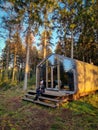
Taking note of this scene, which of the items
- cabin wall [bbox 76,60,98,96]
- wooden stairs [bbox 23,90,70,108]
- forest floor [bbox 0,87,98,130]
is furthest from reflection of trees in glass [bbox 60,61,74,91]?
forest floor [bbox 0,87,98,130]

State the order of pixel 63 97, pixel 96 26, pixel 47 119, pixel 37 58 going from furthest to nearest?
pixel 37 58 < pixel 96 26 < pixel 63 97 < pixel 47 119

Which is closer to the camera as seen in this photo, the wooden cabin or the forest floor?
the forest floor

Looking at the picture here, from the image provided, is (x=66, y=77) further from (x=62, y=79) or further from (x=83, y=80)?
(x=83, y=80)

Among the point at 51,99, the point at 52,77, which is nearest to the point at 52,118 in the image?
the point at 51,99

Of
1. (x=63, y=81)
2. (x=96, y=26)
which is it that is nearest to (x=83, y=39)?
(x=96, y=26)

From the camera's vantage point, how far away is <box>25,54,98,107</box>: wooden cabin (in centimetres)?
1042

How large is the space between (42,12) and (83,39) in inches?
304

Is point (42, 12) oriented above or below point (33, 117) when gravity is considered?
above

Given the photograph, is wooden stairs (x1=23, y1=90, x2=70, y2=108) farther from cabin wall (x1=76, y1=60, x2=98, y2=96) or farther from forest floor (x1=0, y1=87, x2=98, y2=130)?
cabin wall (x1=76, y1=60, x2=98, y2=96)

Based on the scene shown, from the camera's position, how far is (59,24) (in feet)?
70.4

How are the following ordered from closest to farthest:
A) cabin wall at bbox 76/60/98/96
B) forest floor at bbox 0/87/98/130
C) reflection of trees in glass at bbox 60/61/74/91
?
forest floor at bbox 0/87/98/130
cabin wall at bbox 76/60/98/96
reflection of trees in glass at bbox 60/61/74/91

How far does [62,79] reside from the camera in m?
12.6

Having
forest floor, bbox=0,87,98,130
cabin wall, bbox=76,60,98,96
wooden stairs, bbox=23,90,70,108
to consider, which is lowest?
forest floor, bbox=0,87,98,130

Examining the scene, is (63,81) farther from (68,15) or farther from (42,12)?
(68,15)
